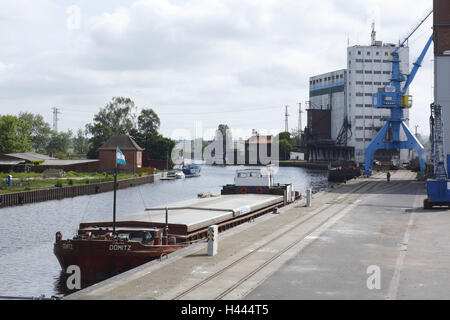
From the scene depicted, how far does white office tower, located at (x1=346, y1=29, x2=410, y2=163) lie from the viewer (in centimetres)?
15562

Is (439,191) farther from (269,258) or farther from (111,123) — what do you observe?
(111,123)

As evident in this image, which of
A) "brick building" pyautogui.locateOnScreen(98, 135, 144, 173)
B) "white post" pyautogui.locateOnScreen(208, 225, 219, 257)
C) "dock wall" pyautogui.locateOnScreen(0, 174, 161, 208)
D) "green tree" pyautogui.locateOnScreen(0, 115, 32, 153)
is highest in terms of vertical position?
"green tree" pyautogui.locateOnScreen(0, 115, 32, 153)

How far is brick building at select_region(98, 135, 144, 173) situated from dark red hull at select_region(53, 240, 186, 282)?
8751 centimetres

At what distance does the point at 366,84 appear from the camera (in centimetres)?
15712

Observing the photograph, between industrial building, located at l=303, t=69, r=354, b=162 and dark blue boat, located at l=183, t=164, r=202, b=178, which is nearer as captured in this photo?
dark blue boat, located at l=183, t=164, r=202, b=178

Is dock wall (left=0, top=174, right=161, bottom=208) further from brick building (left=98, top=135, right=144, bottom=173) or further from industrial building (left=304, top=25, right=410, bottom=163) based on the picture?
industrial building (left=304, top=25, right=410, bottom=163)

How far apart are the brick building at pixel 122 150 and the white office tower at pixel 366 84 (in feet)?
240

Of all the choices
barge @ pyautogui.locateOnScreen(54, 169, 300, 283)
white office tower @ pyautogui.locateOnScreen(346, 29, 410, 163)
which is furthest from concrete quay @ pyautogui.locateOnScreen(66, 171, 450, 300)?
white office tower @ pyautogui.locateOnScreen(346, 29, 410, 163)

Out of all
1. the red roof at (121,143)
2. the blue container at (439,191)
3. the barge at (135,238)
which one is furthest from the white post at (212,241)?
the red roof at (121,143)

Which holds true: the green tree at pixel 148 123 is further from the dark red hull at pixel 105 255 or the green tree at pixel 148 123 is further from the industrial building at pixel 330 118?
the dark red hull at pixel 105 255

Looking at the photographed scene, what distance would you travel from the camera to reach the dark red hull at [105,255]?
75.2 feet
